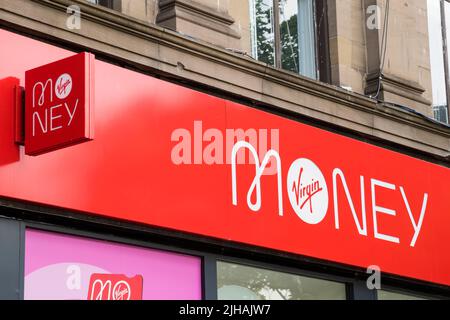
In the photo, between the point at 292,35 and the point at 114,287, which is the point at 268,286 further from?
the point at 292,35

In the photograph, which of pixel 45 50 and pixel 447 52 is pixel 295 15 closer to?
pixel 447 52

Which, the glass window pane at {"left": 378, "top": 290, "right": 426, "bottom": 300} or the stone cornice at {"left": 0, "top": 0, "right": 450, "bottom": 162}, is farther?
the glass window pane at {"left": 378, "top": 290, "right": 426, "bottom": 300}

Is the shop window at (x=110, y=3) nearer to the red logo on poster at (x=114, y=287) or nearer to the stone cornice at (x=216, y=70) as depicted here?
the stone cornice at (x=216, y=70)

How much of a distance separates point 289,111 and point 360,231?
1671mm

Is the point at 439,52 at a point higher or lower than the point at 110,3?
higher

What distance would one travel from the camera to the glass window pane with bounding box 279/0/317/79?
15562 mm

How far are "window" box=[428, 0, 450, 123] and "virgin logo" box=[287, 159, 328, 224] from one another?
381 cm

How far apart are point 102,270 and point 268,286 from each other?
2535mm

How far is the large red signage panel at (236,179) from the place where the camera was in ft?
37.7

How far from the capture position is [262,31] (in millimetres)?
14961

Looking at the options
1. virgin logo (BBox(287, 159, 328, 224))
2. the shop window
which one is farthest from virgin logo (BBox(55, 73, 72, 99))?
virgin logo (BBox(287, 159, 328, 224))

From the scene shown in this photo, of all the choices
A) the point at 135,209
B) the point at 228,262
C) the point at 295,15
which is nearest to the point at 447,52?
the point at 295,15

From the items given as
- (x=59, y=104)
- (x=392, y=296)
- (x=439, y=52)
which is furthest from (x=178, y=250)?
(x=439, y=52)

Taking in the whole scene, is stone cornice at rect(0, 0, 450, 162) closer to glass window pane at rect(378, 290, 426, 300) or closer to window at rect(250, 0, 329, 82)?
window at rect(250, 0, 329, 82)
